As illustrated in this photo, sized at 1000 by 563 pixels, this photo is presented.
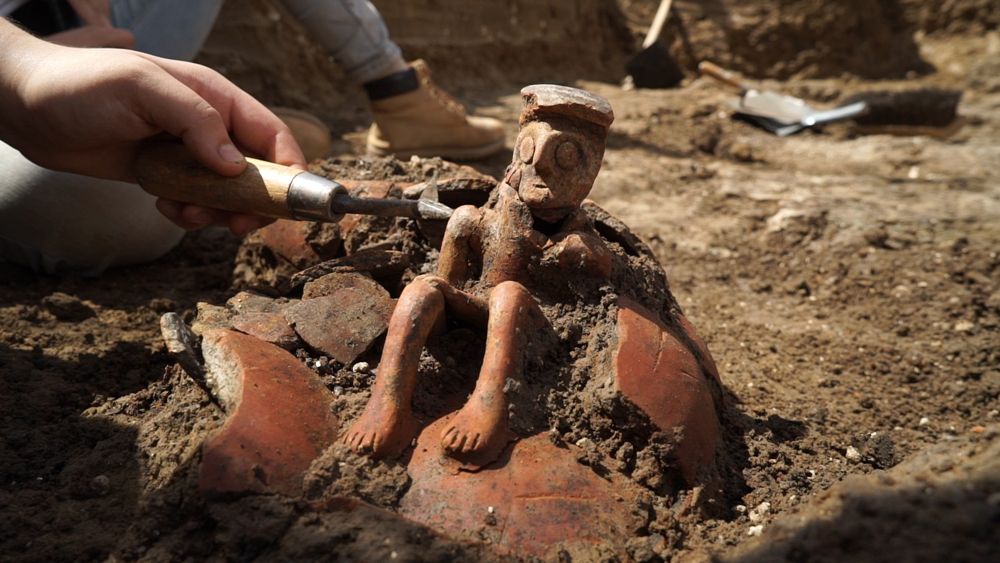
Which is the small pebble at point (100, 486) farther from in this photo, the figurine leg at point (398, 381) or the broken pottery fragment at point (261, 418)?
the figurine leg at point (398, 381)

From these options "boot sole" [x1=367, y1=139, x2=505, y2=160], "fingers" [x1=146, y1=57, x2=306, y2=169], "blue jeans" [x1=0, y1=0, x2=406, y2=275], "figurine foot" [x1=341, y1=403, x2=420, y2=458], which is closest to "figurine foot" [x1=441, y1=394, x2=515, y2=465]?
"figurine foot" [x1=341, y1=403, x2=420, y2=458]

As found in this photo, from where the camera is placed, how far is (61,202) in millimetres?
3137

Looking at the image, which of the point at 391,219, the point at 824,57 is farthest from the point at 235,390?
the point at 824,57

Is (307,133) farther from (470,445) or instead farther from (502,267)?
(470,445)

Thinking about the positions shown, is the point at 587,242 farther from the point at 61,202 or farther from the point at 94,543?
the point at 61,202

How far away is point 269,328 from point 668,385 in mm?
1081

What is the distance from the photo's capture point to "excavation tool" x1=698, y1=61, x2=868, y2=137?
648 cm

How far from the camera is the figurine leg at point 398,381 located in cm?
176

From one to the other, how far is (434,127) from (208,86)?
2459 mm

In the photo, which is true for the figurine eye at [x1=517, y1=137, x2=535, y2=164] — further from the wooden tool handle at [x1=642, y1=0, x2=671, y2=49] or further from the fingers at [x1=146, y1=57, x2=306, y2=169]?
the wooden tool handle at [x1=642, y1=0, x2=671, y2=49]

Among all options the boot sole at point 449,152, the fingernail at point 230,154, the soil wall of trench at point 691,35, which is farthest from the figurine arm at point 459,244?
the soil wall of trench at point 691,35

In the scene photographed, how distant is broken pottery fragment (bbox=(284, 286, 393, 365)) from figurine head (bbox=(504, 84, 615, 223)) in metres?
0.52

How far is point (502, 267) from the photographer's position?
2.09 metres

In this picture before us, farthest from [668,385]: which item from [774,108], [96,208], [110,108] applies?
[774,108]
